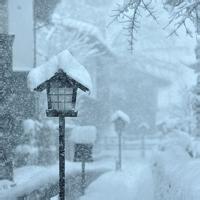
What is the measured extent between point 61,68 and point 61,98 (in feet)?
1.56

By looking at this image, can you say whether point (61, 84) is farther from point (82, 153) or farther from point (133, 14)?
point (82, 153)

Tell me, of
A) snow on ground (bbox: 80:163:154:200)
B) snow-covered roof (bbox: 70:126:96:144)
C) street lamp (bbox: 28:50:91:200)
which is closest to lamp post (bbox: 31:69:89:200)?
street lamp (bbox: 28:50:91:200)

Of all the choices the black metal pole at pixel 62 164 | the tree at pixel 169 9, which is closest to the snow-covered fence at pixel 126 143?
the tree at pixel 169 9

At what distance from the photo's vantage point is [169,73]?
140 ft

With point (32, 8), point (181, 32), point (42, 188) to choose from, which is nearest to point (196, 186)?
point (42, 188)

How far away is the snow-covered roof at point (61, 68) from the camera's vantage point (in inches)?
319

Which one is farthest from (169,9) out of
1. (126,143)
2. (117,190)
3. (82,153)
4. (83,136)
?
(126,143)

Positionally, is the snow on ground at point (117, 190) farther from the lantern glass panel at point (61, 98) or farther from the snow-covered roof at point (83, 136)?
the lantern glass panel at point (61, 98)

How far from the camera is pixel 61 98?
8164 millimetres

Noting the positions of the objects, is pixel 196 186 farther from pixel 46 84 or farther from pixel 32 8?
pixel 32 8

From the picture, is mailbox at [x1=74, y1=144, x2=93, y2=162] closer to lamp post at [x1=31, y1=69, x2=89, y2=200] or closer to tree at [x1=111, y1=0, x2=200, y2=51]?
tree at [x1=111, y1=0, x2=200, y2=51]

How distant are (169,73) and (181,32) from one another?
16478 mm

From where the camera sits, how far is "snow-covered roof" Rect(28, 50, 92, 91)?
8.10m

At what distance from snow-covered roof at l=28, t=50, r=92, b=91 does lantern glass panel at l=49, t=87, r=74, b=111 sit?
0.78ft
